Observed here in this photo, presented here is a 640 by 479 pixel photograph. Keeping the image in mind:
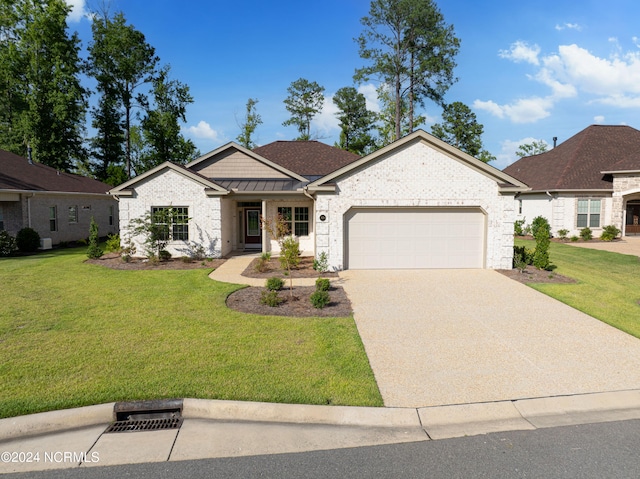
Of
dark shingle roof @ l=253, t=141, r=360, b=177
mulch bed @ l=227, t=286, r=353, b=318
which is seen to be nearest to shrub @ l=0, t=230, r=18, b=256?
dark shingle roof @ l=253, t=141, r=360, b=177

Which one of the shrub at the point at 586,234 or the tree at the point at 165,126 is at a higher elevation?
the tree at the point at 165,126

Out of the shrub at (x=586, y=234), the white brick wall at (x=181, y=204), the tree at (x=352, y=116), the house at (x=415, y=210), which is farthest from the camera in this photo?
the tree at (x=352, y=116)

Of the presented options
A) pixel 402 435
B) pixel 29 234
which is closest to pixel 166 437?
pixel 402 435

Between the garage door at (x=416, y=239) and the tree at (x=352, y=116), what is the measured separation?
31.6 metres

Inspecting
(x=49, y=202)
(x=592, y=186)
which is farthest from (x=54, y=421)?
(x=592, y=186)

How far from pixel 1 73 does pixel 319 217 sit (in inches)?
A: 1355

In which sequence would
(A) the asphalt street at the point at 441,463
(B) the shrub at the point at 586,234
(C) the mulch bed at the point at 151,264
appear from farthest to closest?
(B) the shrub at the point at 586,234 < (C) the mulch bed at the point at 151,264 < (A) the asphalt street at the point at 441,463

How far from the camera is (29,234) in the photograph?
2023 cm

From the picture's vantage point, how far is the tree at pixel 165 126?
123 feet

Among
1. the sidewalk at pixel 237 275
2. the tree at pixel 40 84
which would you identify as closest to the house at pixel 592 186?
the sidewalk at pixel 237 275

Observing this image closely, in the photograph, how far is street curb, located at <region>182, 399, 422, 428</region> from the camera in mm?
5148

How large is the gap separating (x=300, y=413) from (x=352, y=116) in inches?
1753

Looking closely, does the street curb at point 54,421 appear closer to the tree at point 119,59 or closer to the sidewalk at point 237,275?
the sidewalk at point 237,275

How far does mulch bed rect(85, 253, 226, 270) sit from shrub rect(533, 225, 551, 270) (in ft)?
39.0
